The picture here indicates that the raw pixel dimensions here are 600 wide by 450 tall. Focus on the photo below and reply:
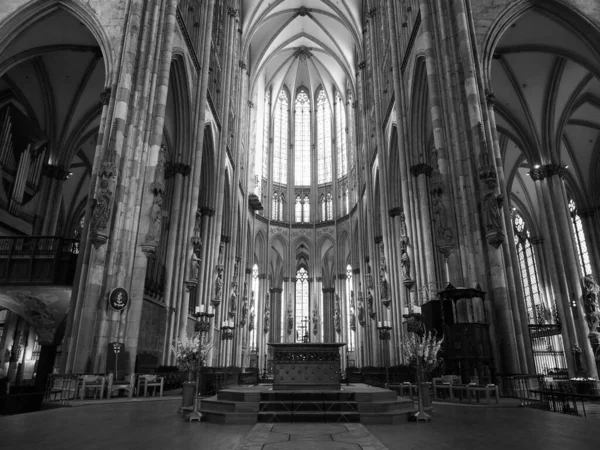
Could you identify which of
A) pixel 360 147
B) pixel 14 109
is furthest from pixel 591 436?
pixel 360 147

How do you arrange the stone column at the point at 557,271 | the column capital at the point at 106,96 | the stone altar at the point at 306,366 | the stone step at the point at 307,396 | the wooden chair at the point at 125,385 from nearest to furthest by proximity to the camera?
the stone step at the point at 307,396
the stone altar at the point at 306,366
the wooden chair at the point at 125,385
the column capital at the point at 106,96
the stone column at the point at 557,271

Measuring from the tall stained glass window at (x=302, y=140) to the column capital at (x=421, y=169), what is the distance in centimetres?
2701

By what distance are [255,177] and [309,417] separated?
34035mm

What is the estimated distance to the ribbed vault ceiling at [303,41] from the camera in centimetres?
3553

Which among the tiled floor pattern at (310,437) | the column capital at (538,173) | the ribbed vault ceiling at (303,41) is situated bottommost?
the tiled floor pattern at (310,437)

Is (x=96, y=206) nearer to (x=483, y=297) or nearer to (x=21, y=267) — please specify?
(x=21, y=267)

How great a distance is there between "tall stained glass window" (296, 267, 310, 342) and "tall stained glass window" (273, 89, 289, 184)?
10.2 m

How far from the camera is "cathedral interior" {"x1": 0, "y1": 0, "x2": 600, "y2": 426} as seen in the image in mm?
12406

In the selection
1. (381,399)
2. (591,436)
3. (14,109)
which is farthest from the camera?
(14,109)

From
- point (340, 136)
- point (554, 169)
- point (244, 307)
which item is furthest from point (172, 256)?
point (340, 136)

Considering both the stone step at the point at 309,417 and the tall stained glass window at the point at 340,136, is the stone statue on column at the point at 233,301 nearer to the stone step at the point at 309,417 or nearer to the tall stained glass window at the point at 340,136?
the tall stained glass window at the point at 340,136

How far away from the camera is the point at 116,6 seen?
15250 mm

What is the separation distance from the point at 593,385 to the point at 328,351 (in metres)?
10.3

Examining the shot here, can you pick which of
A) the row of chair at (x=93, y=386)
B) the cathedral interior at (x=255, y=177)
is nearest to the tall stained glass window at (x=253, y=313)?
the cathedral interior at (x=255, y=177)
